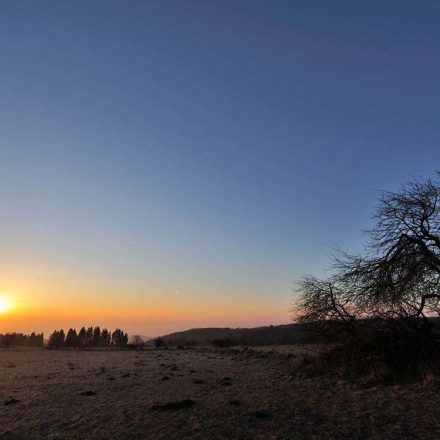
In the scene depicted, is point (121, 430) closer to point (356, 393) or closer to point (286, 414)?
point (286, 414)

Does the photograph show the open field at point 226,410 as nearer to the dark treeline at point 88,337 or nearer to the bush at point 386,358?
the bush at point 386,358

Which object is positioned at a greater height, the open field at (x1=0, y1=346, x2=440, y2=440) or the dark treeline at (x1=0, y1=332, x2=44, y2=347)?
the dark treeline at (x1=0, y1=332, x2=44, y2=347)

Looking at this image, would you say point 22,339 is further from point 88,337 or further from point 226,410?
point 226,410

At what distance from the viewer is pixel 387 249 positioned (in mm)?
20484

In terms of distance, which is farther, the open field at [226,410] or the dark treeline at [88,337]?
the dark treeline at [88,337]

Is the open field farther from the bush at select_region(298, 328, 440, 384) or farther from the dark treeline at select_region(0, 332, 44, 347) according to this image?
the dark treeline at select_region(0, 332, 44, 347)

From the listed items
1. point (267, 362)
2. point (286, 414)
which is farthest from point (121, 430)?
point (267, 362)

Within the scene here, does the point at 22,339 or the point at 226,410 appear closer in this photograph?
the point at 226,410

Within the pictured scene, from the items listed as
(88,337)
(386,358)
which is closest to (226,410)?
(386,358)

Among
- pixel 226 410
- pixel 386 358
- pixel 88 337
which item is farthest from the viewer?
pixel 88 337

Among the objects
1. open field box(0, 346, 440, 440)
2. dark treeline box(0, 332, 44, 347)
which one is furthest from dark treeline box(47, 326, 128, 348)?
open field box(0, 346, 440, 440)

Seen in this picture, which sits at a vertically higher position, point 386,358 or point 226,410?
point 386,358

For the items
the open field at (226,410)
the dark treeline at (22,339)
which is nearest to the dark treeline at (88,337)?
the dark treeline at (22,339)

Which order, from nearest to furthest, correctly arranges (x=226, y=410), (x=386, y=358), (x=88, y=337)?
(x=226, y=410)
(x=386, y=358)
(x=88, y=337)
